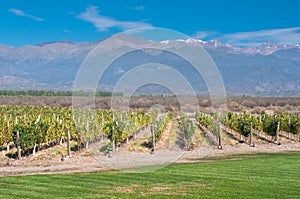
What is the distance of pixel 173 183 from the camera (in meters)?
16.3

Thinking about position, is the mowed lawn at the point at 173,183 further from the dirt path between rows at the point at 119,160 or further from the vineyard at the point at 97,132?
the vineyard at the point at 97,132

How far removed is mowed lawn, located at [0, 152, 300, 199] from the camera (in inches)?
568

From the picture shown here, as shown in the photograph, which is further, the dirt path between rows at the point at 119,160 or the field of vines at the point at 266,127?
the field of vines at the point at 266,127

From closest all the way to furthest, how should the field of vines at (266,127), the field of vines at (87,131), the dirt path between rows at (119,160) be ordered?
the dirt path between rows at (119,160), the field of vines at (87,131), the field of vines at (266,127)

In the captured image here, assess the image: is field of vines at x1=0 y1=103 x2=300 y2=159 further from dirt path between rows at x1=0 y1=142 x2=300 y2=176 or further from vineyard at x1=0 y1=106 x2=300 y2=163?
dirt path between rows at x1=0 y1=142 x2=300 y2=176

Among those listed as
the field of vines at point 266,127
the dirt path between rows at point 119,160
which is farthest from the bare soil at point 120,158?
the field of vines at point 266,127

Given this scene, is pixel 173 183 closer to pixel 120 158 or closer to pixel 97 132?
pixel 120 158

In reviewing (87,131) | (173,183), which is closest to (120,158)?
(87,131)

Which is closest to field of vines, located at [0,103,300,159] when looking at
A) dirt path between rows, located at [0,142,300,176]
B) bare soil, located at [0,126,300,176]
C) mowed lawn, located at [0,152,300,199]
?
bare soil, located at [0,126,300,176]

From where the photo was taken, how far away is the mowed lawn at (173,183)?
568 inches

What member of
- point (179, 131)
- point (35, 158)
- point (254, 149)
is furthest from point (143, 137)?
point (35, 158)

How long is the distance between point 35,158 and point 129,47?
918cm

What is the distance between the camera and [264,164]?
21438 millimetres

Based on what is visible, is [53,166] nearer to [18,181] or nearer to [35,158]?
[35,158]
